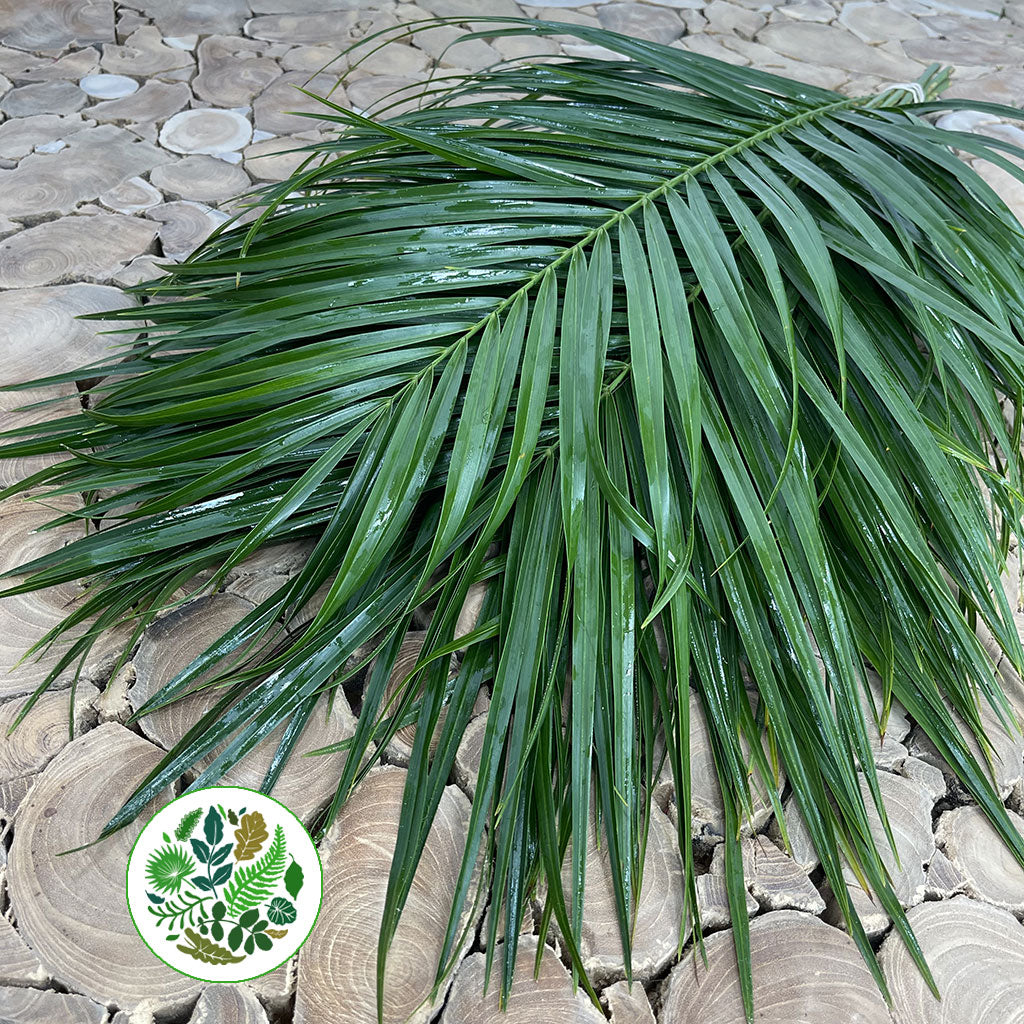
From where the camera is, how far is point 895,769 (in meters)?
0.80

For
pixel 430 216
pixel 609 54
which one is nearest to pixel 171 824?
pixel 430 216

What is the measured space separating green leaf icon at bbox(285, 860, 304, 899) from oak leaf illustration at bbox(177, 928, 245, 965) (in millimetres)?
52

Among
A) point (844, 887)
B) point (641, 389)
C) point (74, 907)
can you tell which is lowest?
point (74, 907)

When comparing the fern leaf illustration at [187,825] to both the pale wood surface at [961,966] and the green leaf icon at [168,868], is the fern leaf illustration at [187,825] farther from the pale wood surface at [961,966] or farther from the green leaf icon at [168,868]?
the pale wood surface at [961,966]

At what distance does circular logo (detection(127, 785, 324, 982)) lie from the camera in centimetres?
63

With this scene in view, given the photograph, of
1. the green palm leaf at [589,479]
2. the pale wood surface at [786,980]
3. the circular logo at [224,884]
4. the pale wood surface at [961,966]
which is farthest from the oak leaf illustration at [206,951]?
the pale wood surface at [961,966]

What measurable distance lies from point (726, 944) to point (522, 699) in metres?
0.23

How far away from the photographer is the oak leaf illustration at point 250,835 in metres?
0.64

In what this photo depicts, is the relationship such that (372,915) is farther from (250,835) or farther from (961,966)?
(961,966)

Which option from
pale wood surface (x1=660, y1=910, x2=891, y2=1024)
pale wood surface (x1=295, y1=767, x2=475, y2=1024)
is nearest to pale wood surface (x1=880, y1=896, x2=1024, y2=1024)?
pale wood surface (x1=660, y1=910, x2=891, y2=1024)

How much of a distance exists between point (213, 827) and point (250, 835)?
1.0 inches

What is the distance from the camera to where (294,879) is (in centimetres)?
64

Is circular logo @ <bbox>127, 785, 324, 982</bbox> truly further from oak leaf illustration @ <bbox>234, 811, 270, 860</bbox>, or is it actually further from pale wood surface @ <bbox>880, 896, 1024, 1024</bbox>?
pale wood surface @ <bbox>880, 896, 1024, 1024</bbox>

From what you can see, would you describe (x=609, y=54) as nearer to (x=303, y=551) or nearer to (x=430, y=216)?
(x=430, y=216)
